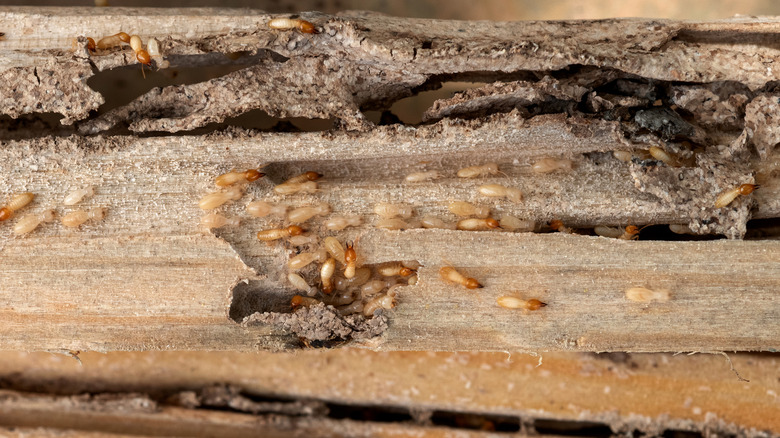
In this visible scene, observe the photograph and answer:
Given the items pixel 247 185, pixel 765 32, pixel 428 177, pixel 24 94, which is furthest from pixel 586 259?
pixel 24 94

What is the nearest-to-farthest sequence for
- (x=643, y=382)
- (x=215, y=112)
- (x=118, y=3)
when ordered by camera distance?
(x=215, y=112), (x=643, y=382), (x=118, y=3)

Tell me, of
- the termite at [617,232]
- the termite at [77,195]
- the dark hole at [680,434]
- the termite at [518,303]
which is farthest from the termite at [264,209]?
the dark hole at [680,434]

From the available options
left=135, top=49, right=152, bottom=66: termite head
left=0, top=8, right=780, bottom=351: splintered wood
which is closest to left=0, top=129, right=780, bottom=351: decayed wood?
left=0, top=8, right=780, bottom=351: splintered wood

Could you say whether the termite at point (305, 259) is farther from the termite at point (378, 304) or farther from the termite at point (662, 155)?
the termite at point (662, 155)

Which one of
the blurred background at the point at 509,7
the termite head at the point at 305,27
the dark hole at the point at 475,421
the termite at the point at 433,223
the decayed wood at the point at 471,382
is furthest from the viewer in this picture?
the blurred background at the point at 509,7

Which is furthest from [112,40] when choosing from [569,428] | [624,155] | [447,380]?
[569,428]

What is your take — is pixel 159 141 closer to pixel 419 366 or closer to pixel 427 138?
pixel 427 138
